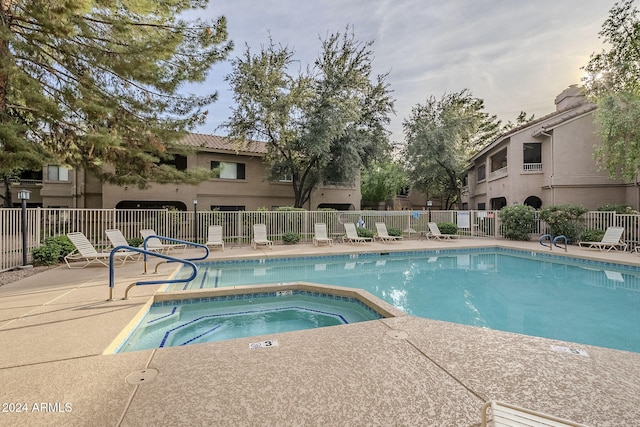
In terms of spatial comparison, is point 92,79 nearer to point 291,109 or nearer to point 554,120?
point 291,109

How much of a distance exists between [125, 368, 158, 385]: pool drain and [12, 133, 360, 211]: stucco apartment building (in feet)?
51.0

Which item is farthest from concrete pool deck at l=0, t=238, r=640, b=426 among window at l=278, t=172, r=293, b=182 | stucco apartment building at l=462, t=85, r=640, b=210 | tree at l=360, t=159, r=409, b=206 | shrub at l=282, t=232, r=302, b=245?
tree at l=360, t=159, r=409, b=206

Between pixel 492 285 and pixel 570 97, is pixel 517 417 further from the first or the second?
pixel 570 97

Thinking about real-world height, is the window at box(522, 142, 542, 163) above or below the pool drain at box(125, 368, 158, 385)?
above

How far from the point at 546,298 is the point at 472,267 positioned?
3.67 metres

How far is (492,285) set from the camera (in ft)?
27.4

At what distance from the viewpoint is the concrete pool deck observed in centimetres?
233

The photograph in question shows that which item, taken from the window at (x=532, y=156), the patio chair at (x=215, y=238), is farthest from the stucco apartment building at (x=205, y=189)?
the window at (x=532, y=156)

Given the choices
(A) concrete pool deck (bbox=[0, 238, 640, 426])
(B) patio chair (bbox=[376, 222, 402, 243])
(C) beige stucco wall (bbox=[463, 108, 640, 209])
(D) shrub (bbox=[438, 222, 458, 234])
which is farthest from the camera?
(D) shrub (bbox=[438, 222, 458, 234])

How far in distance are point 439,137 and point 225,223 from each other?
58.1 ft

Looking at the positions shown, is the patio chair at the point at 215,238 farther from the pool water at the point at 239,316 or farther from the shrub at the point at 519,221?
the shrub at the point at 519,221

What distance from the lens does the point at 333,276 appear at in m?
9.22

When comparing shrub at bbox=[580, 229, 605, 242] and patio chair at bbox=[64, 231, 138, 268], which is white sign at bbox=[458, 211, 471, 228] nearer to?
shrub at bbox=[580, 229, 605, 242]

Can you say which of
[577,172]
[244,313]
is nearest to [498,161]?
[577,172]
